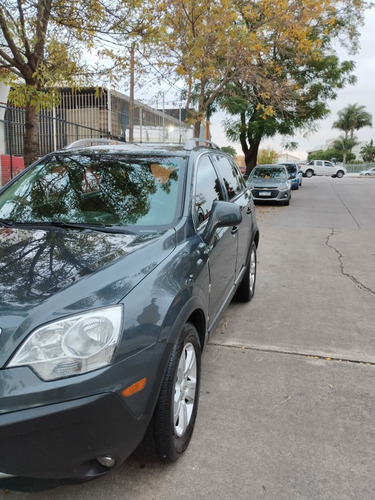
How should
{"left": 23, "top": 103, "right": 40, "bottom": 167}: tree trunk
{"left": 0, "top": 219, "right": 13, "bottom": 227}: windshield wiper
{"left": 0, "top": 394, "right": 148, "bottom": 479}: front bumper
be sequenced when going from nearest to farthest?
1. {"left": 0, "top": 394, "right": 148, "bottom": 479}: front bumper
2. {"left": 0, "top": 219, "right": 13, "bottom": 227}: windshield wiper
3. {"left": 23, "top": 103, "right": 40, "bottom": 167}: tree trunk

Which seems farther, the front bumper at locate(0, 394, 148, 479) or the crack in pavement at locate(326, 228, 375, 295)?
the crack in pavement at locate(326, 228, 375, 295)

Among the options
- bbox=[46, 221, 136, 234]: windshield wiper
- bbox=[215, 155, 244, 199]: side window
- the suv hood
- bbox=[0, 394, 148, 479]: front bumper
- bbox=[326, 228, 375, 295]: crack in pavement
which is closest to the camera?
bbox=[0, 394, 148, 479]: front bumper

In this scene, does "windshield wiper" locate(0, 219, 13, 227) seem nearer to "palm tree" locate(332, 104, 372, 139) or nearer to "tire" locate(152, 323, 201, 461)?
"tire" locate(152, 323, 201, 461)

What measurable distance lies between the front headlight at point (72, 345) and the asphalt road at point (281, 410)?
0.52m

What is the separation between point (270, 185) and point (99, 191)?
1481 centimetres

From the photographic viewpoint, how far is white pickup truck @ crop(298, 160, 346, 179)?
48531mm

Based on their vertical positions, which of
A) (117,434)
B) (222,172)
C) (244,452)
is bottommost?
(244,452)

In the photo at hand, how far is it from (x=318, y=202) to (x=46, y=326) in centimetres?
1825

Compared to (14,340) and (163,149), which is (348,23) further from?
(14,340)

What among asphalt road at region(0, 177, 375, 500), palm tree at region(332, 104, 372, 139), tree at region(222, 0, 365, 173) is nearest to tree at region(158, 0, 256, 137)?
tree at region(222, 0, 365, 173)

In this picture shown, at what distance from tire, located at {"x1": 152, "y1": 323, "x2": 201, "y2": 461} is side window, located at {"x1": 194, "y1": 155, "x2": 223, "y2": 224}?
3.11 ft

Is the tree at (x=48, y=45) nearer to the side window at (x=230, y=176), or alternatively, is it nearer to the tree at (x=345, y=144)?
the side window at (x=230, y=176)

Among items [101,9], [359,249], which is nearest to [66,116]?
[101,9]

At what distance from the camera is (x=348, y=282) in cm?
612
